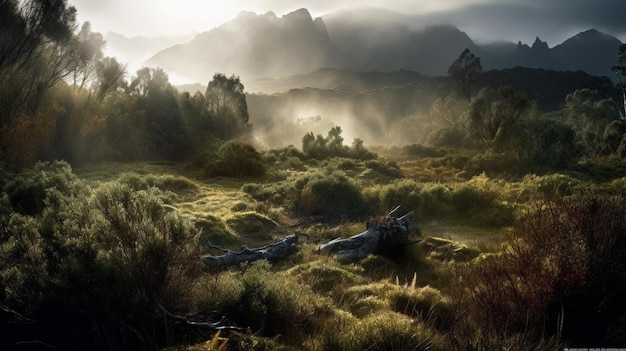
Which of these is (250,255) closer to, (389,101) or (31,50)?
(31,50)

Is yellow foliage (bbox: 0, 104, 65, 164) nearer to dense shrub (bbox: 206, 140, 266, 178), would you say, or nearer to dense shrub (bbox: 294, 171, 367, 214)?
dense shrub (bbox: 206, 140, 266, 178)

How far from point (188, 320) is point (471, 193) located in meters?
15.8

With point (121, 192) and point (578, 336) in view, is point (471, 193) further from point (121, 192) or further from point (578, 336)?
point (121, 192)

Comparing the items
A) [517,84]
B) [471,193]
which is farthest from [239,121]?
[517,84]

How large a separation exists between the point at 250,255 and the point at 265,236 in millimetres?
4040

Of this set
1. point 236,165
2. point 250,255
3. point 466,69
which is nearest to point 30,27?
point 236,165

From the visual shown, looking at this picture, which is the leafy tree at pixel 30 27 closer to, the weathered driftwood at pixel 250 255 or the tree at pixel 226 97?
the weathered driftwood at pixel 250 255

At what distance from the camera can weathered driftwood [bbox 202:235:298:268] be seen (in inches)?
403

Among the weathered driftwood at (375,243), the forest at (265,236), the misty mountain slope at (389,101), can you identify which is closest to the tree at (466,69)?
the misty mountain slope at (389,101)

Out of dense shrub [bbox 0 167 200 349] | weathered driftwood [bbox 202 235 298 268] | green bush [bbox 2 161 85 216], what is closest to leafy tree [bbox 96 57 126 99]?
green bush [bbox 2 161 85 216]

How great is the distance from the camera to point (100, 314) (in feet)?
19.5

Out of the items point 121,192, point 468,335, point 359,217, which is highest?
point 121,192

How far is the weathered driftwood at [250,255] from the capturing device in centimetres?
1023

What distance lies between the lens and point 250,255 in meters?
10.9
